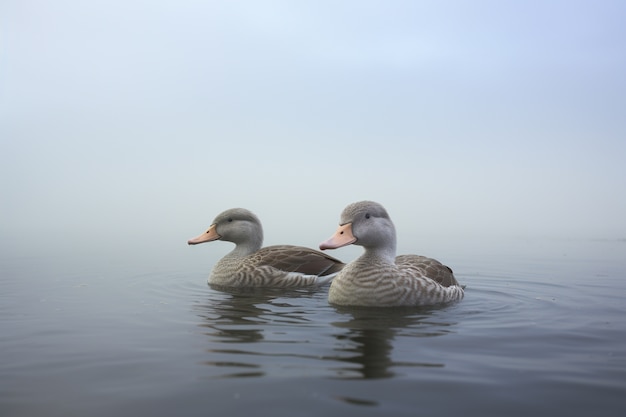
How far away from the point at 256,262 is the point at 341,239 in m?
3.54

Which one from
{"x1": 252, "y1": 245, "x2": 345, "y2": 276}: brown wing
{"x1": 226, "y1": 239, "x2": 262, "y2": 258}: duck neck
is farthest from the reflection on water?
{"x1": 226, "y1": 239, "x2": 262, "y2": 258}: duck neck

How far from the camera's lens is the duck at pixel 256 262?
1009 cm

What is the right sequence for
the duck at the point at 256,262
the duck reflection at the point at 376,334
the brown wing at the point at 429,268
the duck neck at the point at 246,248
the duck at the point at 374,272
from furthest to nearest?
the duck neck at the point at 246,248
the duck at the point at 256,262
the brown wing at the point at 429,268
the duck at the point at 374,272
the duck reflection at the point at 376,334

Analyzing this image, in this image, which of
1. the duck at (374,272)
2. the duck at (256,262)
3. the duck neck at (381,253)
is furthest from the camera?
the duck at (256,262)

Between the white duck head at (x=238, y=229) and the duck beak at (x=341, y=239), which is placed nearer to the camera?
the duck beak at (x=341, y=239)

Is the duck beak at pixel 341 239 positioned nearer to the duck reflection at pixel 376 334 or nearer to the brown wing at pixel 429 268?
the duck reflection at pixel 376 334

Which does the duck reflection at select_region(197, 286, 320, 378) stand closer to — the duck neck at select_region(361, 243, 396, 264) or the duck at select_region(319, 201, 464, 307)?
the duck at select_region(319, 201, 464, 307)

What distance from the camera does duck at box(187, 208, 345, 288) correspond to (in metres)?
10.1

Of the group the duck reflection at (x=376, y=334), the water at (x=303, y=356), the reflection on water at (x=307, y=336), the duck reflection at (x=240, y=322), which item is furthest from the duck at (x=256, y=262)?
the duck reflection at (x=376, y=334)

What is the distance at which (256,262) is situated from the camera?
10.4 meters

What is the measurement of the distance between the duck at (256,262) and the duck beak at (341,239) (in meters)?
2.98

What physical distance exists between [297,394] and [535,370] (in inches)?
82.2

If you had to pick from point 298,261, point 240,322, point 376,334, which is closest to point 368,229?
point 376,334

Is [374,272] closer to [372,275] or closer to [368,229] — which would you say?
[372,275]
